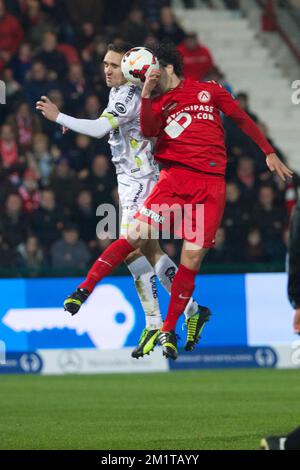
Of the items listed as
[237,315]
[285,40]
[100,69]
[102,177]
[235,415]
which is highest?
[285,40]

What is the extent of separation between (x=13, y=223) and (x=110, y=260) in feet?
25.3

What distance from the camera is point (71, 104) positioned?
2053 centimetres

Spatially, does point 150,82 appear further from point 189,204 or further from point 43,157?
point 43,157

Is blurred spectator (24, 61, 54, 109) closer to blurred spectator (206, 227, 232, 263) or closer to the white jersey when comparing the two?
blurred spectator (206, 227, 232, 263)

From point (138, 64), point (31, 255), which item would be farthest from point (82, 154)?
point (138, 64)

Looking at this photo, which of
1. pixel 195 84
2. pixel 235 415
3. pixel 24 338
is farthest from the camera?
pixel 24 338

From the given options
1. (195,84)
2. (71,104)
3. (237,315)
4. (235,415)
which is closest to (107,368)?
(237,315)

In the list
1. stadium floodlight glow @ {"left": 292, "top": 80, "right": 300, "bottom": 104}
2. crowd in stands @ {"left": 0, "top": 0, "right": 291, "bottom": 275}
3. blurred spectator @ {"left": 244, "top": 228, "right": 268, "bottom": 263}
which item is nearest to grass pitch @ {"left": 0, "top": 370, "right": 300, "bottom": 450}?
blurred spectator @ {"left": 244, "top": 228, "right": 268, "bottom": 263}

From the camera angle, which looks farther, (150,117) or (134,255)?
(134,255)

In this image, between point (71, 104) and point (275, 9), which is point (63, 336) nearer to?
point (71, 104)

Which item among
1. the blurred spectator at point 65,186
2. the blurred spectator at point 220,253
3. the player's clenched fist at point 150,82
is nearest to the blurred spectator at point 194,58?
the blurred spectator at point 65,186

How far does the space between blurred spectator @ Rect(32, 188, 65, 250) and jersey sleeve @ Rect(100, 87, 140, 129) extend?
24.3 feet

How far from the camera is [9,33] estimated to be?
2256cm
